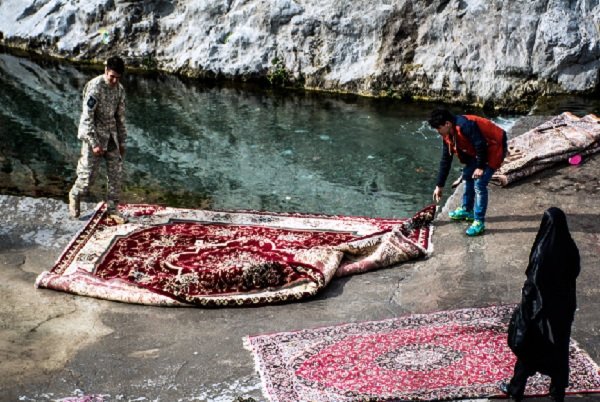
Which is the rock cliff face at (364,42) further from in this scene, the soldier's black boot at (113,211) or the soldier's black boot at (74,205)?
the soldier's black boot at (74,205)

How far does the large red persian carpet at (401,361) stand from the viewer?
570 centimetres

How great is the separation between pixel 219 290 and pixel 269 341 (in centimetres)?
107

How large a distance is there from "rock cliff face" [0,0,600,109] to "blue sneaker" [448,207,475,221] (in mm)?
6808

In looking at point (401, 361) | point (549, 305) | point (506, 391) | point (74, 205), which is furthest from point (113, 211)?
point (549, 305)

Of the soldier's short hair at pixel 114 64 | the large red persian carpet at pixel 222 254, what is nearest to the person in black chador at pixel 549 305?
the large red persian carpet at pixel 222 254

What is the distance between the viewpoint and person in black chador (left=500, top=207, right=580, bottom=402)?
4996mm

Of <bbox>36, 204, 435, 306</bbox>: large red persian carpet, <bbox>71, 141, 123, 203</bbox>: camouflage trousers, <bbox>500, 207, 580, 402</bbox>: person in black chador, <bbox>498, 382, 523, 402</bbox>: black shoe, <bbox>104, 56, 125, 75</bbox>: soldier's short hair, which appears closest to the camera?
<bbox>500, 207, 580, 402</bbox>: person in black chador

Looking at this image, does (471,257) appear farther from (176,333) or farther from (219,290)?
(176,333)

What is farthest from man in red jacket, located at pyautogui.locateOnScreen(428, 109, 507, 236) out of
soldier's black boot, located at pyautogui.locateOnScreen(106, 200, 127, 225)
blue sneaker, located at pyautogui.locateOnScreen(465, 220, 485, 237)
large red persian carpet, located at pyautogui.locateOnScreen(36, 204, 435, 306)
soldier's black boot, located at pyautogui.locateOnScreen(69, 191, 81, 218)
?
soldier's black boot, located at pyautogui.locateOnScreen(69, 191, 81, 218)

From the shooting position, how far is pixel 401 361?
608cm

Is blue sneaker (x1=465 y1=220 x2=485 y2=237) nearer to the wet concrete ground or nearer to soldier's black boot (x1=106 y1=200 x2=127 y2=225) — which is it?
the wet concrete ground

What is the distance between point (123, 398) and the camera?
589 centimetres

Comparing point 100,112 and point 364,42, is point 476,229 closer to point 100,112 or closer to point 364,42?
point 100,112

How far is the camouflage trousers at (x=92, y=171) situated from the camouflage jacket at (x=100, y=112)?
0.54ft
